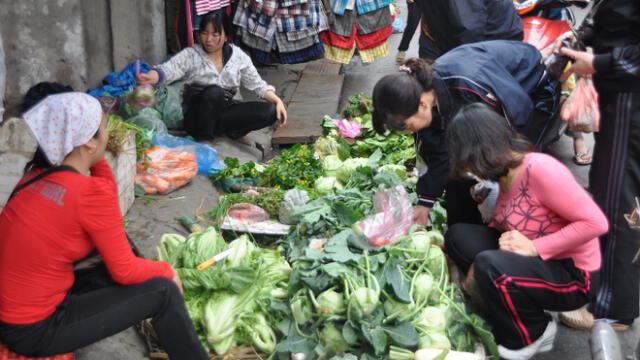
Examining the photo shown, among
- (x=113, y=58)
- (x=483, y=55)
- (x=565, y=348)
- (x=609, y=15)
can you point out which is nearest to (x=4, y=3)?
(x=113, y=58)

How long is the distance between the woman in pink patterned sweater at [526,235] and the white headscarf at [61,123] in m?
1.53

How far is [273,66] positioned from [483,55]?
4.87 meters

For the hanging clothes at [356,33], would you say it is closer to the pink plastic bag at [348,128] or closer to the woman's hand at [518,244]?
the pink plastic bag at [348,128]

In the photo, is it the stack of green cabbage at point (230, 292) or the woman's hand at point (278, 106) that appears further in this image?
the woman's hand at point (278, 106)

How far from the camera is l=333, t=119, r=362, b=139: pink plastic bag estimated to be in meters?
5.68

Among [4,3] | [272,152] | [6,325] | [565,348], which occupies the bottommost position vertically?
[272,152]

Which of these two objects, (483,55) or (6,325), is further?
(483,55)

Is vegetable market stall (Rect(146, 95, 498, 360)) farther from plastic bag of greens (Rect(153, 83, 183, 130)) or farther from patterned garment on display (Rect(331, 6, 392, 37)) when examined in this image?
patterned garment on display (Rect(331, 6, 392, 37))

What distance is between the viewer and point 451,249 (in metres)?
3.24

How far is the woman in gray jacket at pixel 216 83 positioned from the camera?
16.8 feet

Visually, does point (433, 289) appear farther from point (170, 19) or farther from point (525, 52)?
point (170, 19)

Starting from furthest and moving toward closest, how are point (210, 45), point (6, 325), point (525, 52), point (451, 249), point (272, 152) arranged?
1. point (272, 152)
2. point (210, 45)
3. point (525, 52)
4. point (451, 249)
5. point (6, 325)

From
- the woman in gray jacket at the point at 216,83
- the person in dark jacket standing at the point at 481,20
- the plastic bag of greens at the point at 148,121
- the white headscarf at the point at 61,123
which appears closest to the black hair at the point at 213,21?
the woman in gray jacket at the point at 216,83

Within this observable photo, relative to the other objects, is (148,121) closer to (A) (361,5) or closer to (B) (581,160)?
(A) (361,5)
